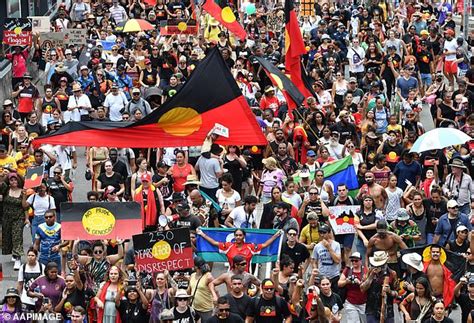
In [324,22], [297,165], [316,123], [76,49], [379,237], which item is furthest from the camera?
[324,22]

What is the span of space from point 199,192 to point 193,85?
6.09 ft

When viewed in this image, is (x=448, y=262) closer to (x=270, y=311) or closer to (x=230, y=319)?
(x=270, y=311)

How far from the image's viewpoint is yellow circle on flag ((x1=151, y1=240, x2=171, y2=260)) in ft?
67.9

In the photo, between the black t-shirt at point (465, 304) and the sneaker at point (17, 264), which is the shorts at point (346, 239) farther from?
the sneaker at point (17, 264)

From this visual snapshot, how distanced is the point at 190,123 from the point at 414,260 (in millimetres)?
3451

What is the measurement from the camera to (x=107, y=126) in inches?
878

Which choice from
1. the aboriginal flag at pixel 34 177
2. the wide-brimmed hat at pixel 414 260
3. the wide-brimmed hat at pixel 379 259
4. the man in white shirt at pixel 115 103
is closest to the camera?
the wide-brimmed hat at pixel 379 259

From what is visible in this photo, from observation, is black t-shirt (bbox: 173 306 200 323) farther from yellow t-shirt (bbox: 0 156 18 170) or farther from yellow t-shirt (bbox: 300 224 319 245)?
yellow t-shirt (bbox: 0 156 18 170)

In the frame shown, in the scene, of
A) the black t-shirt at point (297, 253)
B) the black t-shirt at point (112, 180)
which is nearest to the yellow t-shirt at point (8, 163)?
the black t-shirt at point (112, 180)

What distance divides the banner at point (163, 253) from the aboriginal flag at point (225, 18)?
45.7 ft

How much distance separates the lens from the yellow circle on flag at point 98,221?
2141cm

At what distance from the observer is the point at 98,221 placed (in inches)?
845

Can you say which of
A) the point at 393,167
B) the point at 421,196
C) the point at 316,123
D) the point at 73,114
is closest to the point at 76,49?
the point at 73,114

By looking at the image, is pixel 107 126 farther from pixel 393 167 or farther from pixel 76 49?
pixel 76 49
